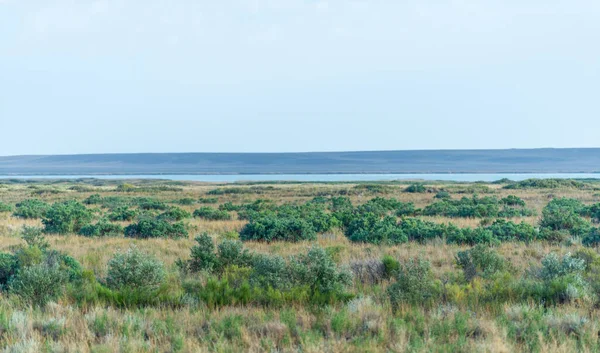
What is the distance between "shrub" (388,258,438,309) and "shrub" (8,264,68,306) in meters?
4.73

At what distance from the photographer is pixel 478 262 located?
956 centimetres

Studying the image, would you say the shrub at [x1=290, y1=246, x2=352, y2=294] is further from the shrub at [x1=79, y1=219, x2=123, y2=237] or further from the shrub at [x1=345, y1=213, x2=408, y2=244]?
the shrub at [x1=79, y1=219, x2=123, y2=237]

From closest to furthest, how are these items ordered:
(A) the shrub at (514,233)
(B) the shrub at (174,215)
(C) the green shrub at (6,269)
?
(C) the green shrub at (6,269) < (A) the shrub at (514,233) < (B) the shrub at (174,215)

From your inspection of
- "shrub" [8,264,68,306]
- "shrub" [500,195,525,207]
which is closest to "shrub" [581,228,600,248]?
"shrub" [8,264,68,306]

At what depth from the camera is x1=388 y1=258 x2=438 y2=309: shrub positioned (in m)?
7.23

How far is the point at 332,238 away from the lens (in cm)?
1527

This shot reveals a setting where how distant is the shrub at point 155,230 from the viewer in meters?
16.2

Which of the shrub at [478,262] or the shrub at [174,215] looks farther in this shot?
the shrub at [174,215]

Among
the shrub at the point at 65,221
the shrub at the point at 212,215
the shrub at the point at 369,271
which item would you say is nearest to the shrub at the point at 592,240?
the shrub at the point at 369,271

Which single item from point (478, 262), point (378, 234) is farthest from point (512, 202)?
point (478, 262)

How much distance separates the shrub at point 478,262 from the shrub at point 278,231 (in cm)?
572

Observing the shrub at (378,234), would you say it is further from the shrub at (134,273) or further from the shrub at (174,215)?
the shrub at (174,215)

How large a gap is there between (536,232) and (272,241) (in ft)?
23.7

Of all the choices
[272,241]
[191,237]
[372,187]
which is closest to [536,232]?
[272,241]
